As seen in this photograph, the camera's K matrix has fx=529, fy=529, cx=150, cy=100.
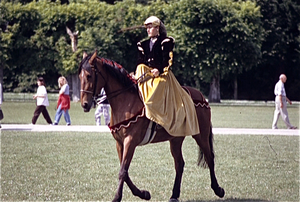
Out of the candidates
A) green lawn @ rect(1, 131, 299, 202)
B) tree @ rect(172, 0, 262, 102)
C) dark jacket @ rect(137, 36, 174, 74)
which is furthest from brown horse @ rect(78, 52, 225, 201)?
tree @ rect(172, 0, 262, 102)

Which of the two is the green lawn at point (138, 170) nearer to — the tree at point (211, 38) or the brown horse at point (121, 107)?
the brown horse at point (121, 107)

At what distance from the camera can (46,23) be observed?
160 ft

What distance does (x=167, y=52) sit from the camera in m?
8.73

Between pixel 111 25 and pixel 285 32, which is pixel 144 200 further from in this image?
pixel 285 32

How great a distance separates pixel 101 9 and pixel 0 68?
10611 millimetres

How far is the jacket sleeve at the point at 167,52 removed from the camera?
28.6ft

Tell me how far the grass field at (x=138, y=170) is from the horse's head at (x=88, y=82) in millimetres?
1805

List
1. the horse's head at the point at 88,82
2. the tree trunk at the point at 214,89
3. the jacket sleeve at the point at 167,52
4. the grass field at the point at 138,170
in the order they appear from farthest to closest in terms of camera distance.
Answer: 1. the tree trunk at the point at 214,89
2. the grass field at the point at 138,170
3. the jacket sleeve at the point at 167,52
4. the horse's head at the point at 88,82

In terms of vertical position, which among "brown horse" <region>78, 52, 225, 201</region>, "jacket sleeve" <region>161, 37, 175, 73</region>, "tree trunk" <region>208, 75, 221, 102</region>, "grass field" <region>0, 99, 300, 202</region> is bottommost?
"tree trunk" <region>208, 75, 221, 102</region>

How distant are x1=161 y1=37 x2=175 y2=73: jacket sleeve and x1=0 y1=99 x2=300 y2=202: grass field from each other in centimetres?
230

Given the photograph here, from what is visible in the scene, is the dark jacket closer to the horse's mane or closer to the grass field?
the horse's mane

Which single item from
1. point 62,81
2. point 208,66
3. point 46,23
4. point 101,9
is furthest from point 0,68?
point 62,81

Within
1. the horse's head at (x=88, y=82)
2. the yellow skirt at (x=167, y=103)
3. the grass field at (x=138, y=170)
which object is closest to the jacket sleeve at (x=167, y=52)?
the yellow skirt at (x=167, y=103)

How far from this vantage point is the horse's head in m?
8.10
